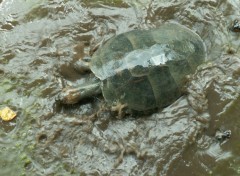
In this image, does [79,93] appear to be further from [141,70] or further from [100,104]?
[141,70]

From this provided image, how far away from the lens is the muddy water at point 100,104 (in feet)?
12.3

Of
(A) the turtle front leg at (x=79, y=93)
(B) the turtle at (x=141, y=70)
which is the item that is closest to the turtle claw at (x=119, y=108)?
(B) the turtle at (x=141, y=70)

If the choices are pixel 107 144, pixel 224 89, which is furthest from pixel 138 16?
pixel 107 144

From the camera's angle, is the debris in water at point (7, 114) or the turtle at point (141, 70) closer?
the turtle at point (141, 70)

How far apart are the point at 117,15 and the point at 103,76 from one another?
1098 mm

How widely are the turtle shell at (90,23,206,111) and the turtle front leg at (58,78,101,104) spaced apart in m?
0.14

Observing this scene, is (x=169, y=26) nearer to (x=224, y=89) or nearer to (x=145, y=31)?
(x=145, y=31)

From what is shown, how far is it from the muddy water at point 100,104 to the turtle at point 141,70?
Answer: 0.16 meters

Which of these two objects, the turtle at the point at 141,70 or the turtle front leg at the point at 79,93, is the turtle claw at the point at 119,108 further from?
the turtle front leg at the point at 79,93

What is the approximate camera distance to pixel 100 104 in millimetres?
4113

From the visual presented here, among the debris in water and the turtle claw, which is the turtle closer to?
the turtle claw

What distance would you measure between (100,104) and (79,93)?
0.28 metres

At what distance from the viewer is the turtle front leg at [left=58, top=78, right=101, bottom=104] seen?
13.1ft

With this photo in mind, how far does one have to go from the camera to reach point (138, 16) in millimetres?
4648
